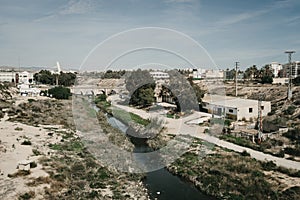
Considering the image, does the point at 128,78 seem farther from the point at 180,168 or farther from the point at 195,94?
the point at 180,168

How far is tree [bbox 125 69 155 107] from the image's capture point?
37219 mm

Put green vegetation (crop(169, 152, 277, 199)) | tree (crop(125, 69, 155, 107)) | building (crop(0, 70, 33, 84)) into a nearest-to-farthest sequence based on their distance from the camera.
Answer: green vegetation (crop(169, 152, 277, 199)), tree (crop(125, 69, 155, 107)), building (crop(0, 70, 33, 84))

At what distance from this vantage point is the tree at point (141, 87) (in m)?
37.2

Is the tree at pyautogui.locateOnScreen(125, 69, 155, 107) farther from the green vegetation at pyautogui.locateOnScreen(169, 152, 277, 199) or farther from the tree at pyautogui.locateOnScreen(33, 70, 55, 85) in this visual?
the tree at pyautogui.locateOnScreen(33, 70, 55, 85)

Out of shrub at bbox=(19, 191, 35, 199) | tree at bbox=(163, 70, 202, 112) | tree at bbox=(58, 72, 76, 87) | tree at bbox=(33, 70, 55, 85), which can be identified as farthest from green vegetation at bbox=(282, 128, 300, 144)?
tree at bbox=(33, 70, 55, 85)

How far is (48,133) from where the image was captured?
2181 cm

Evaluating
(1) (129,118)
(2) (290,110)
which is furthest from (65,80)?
(2) (290,110)

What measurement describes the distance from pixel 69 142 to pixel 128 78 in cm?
2520

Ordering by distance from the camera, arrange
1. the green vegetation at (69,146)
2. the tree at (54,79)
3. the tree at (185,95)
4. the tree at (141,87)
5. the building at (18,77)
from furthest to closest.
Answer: the building at (18,77), the tree at (54,79), the tree at (141,87), the tree at (185,95), the green vegetation at (69,146)

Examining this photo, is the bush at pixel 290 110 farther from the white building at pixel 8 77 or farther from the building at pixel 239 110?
the white building at pixel 8 77

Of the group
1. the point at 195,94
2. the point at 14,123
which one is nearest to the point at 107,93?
the point at 195,94

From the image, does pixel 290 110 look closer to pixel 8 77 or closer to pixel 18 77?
pixel 18 77

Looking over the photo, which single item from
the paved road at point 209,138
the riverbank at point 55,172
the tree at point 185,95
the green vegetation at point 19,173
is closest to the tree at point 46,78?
the tree at point 185,95

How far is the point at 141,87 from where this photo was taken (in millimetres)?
38688
